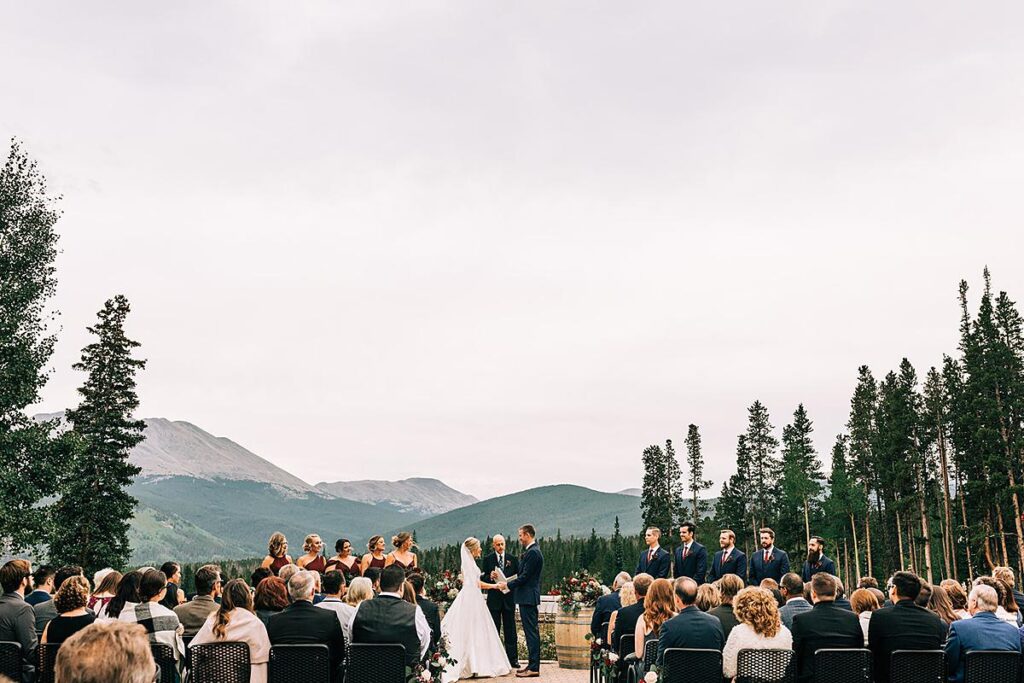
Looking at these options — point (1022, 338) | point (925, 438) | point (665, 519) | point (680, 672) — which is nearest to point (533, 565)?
point (680, 672)

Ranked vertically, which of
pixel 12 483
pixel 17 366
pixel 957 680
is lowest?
pixel 957 680

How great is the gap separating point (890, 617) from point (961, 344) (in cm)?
4949

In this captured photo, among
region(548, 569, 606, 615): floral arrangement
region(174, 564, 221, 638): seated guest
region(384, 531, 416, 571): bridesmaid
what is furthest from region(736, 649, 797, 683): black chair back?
region(548, 569, 606, 615): floral arrangement

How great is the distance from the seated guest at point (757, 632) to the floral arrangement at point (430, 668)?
2637mm

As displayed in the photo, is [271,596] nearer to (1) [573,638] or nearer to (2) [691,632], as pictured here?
(2) [691,632]

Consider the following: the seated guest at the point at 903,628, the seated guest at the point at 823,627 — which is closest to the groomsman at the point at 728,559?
the seated guest at the point at 903,628

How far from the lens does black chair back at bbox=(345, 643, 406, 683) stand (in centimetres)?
709

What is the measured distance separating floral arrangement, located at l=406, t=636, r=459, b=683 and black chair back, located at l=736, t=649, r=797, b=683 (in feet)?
9.06

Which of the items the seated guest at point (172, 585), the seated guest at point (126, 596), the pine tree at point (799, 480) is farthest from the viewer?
the pine tree at point (799, 480)

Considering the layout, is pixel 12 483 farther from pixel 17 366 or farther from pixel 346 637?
pixel 346 637

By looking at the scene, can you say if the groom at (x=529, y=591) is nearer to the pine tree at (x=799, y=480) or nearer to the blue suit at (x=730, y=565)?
the blue suit at (x=730, y=565)

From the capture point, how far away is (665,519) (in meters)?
81.1

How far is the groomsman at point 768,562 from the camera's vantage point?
13.5m

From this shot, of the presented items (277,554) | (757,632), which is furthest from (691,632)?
(277,554)
